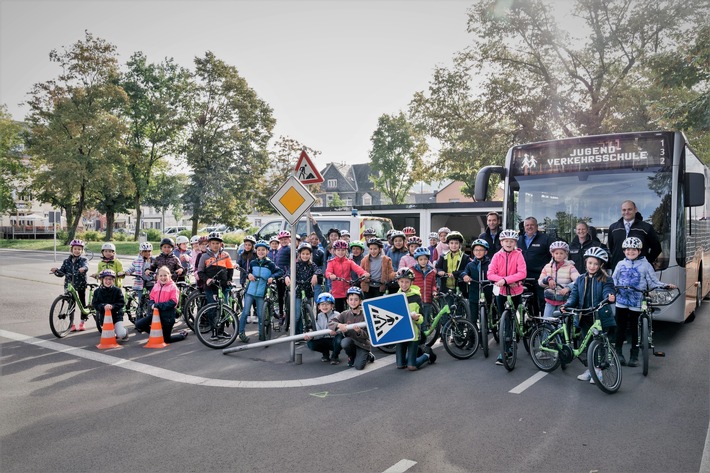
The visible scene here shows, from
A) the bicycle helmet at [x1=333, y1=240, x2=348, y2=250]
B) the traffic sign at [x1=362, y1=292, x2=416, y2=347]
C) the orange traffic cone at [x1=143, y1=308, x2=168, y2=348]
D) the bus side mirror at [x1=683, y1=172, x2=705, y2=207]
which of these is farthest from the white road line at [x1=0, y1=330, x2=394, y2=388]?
the bus side mirror at [x1=683, y1=172, x2=705, y2=207]

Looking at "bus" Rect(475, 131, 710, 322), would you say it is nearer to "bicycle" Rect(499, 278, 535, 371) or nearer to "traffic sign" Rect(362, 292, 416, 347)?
"bicycle" Rect(499, 278, 535, 371)

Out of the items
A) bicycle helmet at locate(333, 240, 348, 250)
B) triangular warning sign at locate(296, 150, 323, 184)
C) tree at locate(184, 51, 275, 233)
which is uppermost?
tree at locate(184, 51, 275, 233)

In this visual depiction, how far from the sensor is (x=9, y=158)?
4791 cm

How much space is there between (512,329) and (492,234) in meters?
2.65

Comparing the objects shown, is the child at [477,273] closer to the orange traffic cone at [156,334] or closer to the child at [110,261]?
the orange traffic cone at [156,334]

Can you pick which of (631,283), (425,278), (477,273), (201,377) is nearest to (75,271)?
(201,377)

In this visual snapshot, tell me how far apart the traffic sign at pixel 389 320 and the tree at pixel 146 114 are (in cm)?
4083

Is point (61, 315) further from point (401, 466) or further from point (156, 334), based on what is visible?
point (401, 466)

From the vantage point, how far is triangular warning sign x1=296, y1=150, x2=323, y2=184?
823cm

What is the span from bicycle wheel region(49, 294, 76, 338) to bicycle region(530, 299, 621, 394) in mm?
7734

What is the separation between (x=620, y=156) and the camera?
8.60 metres

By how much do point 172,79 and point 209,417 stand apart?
48897 millimetres

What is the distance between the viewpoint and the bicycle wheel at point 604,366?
5.88 meters

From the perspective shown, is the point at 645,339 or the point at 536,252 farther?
the point at 536,252
